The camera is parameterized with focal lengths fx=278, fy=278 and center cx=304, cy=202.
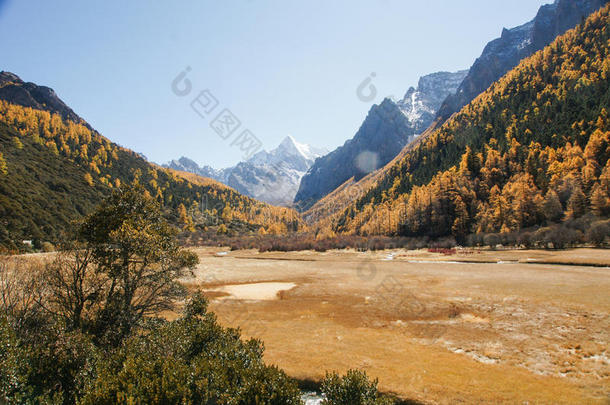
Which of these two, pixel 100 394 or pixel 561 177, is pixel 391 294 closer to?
pixel 100 394

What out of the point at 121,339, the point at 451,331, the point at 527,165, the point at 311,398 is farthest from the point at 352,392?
the point at 527,165

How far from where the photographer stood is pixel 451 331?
26.1 meters

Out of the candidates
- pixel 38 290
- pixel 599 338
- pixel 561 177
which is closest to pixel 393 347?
pixel 599 338

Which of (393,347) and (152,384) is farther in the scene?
(393,347)

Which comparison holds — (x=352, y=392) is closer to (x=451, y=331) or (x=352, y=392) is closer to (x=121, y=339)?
(x=121, y=339)

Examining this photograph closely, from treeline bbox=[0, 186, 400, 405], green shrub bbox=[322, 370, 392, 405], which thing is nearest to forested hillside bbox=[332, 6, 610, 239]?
green shrub bbox=[322, 370, 392, 405]

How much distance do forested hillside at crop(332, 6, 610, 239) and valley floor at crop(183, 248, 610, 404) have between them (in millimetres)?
59154

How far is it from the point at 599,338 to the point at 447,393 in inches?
626

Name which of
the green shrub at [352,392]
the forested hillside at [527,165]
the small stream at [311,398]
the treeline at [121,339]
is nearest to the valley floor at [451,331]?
the small stream at [311,398]

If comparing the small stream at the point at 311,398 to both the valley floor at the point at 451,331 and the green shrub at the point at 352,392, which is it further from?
the green shrub at the point at 352,392

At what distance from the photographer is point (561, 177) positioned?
10756 centimetres

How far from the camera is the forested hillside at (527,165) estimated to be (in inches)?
3883

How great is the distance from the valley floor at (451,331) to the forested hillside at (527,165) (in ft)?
194

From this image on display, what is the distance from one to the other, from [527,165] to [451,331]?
433 feet
